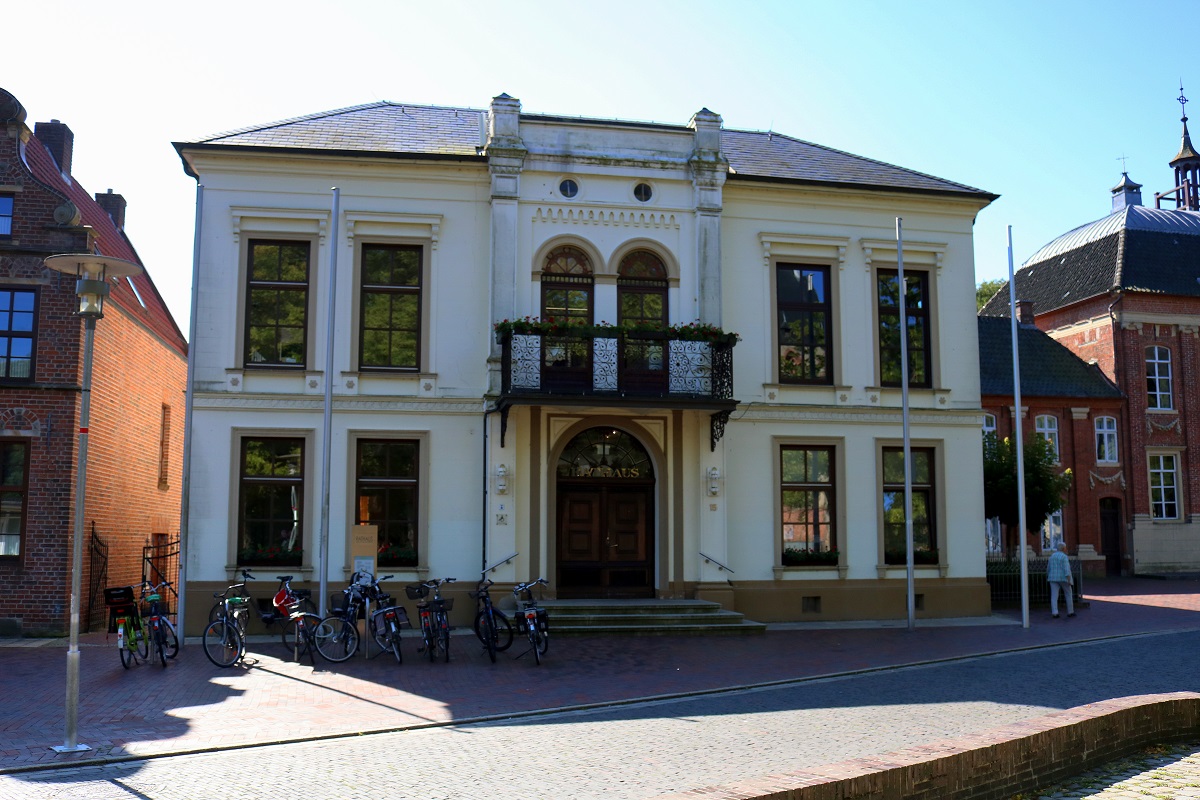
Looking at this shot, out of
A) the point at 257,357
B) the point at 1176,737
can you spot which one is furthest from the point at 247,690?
the point at 1176,737

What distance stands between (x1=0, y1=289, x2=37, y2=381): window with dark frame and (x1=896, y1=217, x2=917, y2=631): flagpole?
15.4m

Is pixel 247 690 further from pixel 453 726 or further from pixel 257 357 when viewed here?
pixel 257 357

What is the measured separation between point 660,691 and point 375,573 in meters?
7.33

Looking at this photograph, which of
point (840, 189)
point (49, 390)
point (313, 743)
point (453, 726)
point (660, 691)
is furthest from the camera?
point (840, 189)

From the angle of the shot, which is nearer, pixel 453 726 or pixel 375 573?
pixel 453 726

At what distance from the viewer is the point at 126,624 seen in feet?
45.1

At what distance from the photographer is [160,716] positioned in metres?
10.7

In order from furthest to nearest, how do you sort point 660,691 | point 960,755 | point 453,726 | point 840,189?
point 840,189 → point 660,691 → point 453,726 → point 960,755

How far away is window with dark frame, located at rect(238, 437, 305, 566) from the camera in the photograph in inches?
724

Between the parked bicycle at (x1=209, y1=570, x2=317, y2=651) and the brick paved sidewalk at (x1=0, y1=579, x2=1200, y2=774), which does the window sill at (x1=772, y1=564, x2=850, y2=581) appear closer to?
the brick paved sidewalk at (x1=0, y1=579, x2=1200, y2=774)

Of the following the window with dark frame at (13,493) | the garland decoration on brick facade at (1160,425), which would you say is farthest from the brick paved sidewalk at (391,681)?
the garland decoration on brick facade at (1160,425)

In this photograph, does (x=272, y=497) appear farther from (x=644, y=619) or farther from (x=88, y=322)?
(x=88, y=322)

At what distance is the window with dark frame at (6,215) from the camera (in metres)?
18.7

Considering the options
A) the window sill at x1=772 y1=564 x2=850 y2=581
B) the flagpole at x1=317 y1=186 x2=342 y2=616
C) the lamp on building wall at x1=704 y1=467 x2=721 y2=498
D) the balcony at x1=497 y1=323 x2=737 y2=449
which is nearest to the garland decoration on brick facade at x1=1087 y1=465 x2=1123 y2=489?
the window sill at x1=772 y1=564 x2=850 y2=581
